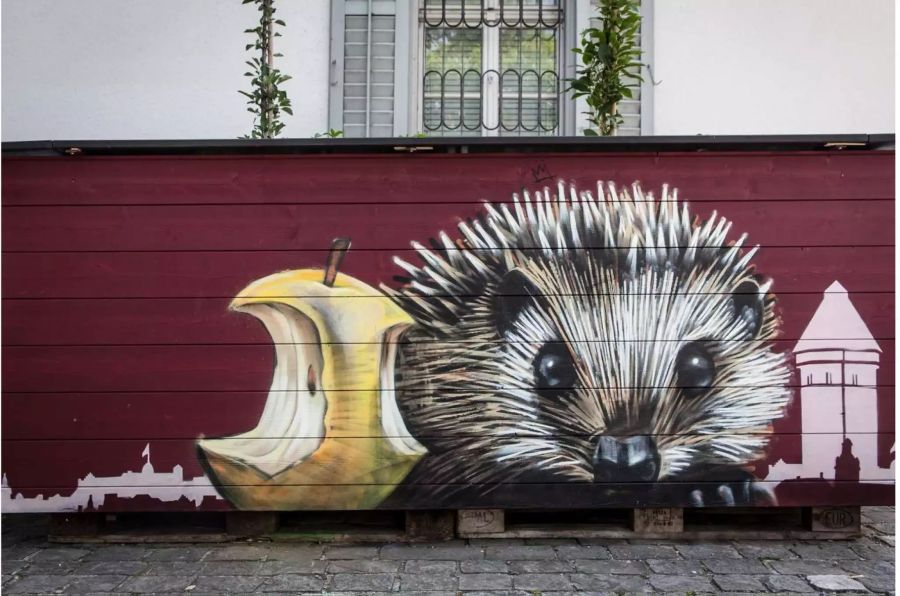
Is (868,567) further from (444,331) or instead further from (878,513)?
(444,331)

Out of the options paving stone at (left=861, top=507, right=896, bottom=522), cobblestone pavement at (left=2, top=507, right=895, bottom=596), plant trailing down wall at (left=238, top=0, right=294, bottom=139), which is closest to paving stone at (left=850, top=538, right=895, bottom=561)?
cobblestone pavement at (left=2, top=507, right=895, bottom=596)

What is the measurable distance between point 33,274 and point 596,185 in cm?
293

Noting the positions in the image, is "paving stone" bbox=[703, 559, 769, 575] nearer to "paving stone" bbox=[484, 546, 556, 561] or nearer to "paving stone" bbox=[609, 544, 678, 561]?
"paving stone" bbox=[609, 544, 678, 561]

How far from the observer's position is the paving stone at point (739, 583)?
3564 millimetres

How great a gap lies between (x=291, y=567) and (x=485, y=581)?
3.09ft

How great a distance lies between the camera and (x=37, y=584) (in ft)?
12.0

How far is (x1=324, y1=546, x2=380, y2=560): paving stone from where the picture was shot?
158 inches

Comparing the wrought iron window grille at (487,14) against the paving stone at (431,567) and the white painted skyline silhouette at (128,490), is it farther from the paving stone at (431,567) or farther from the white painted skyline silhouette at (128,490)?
the paving stone at (431,567)

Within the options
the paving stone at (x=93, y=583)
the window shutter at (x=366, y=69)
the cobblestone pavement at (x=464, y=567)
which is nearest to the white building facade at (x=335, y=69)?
the window shutter at (x=366, y=69)

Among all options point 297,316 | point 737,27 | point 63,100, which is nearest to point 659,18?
point 737,27

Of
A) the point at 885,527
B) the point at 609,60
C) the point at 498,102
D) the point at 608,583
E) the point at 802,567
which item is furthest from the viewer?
the point at 498,102

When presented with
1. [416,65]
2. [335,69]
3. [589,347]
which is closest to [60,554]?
[589,347]

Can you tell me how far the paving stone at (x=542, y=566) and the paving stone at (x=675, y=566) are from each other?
40cm

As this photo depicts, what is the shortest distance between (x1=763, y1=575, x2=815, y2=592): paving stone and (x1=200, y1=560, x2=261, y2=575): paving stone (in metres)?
2.38
